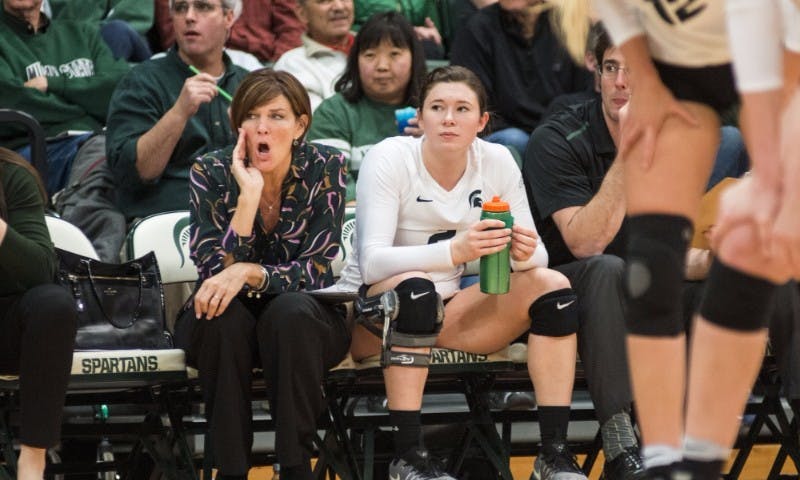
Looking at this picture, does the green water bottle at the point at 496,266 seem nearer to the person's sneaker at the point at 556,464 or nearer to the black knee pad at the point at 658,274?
the person's sneaker at the point at 556,464

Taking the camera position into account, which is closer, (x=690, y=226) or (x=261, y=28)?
(x=690, y=226)

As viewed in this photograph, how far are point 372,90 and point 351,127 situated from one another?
0.19 metres

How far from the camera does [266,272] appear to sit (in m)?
4.20

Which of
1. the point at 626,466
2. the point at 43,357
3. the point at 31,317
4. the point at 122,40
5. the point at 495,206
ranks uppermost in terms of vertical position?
the point at 122,40

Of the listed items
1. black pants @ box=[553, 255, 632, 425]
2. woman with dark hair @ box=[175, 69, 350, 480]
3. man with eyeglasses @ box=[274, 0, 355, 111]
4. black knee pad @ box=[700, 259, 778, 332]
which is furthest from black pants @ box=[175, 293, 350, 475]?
man with eyeglasses @ box=[274, 0, 355, 111]

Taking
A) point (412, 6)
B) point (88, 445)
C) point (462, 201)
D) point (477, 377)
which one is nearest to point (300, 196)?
point (462, 201)

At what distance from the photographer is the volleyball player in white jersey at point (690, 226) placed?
221 centimetres

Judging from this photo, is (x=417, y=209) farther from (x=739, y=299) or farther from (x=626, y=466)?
(x=739, y=299)

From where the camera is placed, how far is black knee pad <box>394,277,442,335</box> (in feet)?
13.2

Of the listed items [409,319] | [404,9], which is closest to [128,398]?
[409,319]

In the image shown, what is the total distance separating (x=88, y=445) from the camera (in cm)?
471

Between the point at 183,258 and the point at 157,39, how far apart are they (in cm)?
238

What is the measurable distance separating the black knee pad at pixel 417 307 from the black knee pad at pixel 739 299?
1.80 meters

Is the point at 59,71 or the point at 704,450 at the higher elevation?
the point at 59,71
